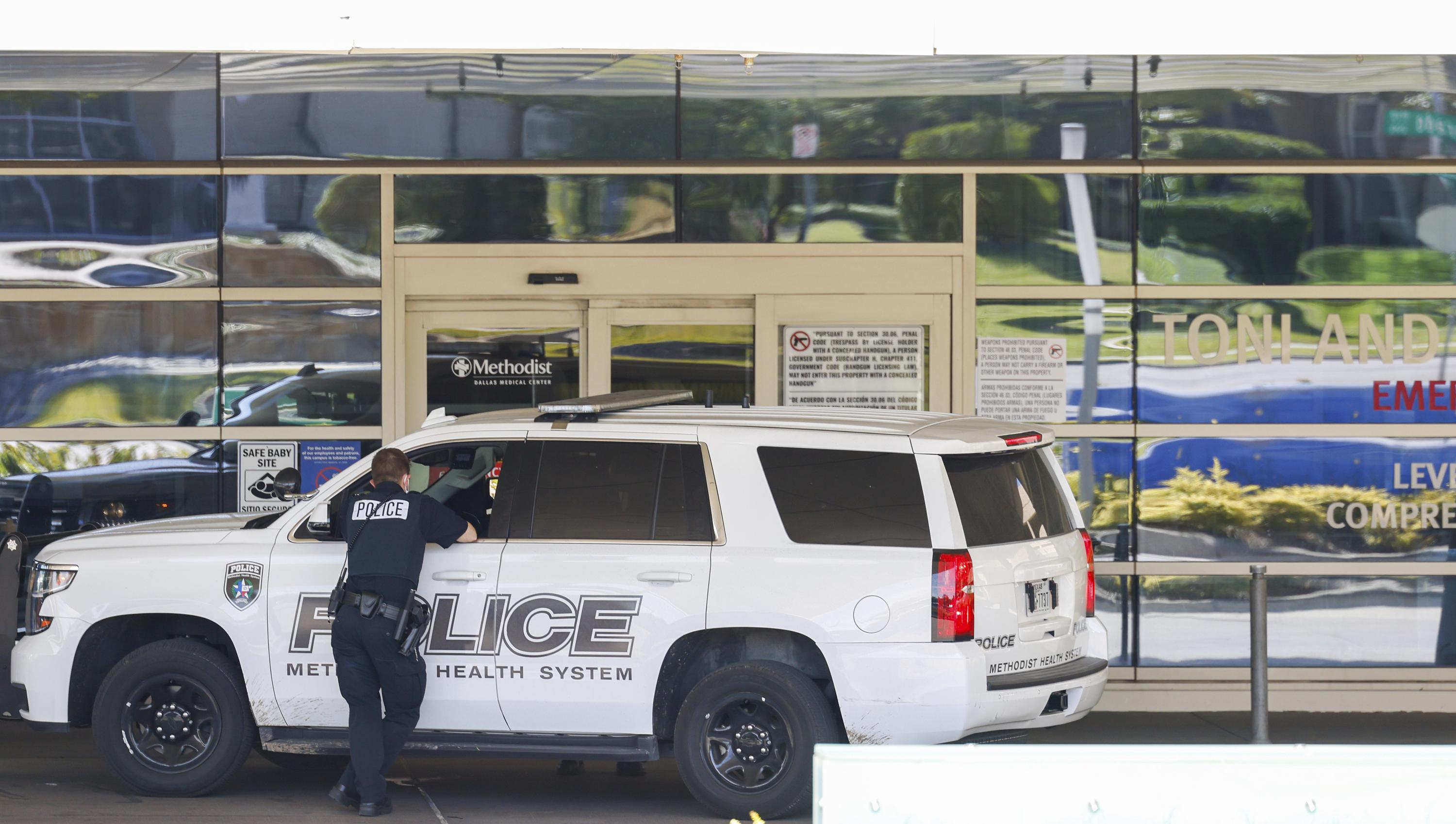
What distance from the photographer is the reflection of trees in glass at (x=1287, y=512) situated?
37.2ft

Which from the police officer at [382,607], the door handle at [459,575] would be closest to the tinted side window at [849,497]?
the door handle at [459,575]

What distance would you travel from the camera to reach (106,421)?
11.6m

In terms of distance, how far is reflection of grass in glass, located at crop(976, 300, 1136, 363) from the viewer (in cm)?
1138

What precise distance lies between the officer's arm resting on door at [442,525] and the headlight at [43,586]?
2019 mm

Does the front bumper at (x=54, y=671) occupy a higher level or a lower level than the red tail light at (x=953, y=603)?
lower

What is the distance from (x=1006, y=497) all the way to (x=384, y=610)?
3.11 metres

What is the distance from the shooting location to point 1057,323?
37.4ft

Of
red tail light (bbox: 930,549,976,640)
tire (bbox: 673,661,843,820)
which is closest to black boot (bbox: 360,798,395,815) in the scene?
tire (bbox: 673,661,843,820)

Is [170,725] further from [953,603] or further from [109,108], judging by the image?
[109,108]

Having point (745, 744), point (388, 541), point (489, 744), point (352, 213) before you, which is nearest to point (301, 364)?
point (352, 213)

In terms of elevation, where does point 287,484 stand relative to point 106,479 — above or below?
above

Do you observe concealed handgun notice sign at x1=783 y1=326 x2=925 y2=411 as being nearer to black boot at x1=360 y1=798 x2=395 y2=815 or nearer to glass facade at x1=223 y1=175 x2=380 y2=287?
glass facade at x1=223 y1=175 x2=380 y2=287

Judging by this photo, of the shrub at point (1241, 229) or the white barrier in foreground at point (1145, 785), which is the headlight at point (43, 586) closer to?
the white barrier in foreground at point (1145, 785)

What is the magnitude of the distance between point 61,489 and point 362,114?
3.60m
